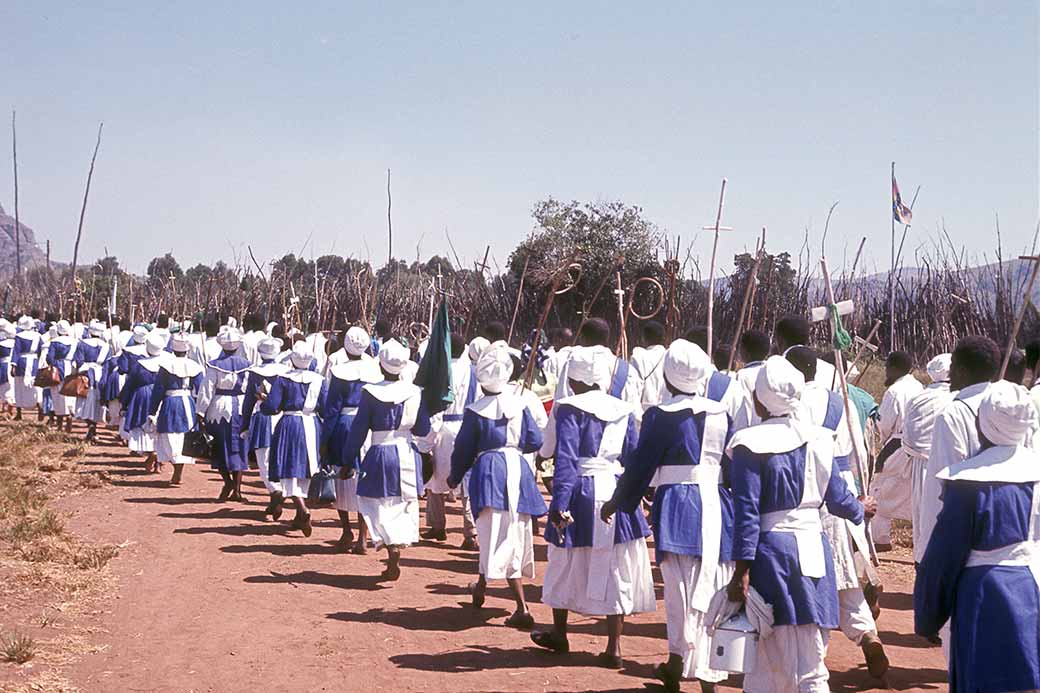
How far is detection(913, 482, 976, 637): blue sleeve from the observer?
437cm

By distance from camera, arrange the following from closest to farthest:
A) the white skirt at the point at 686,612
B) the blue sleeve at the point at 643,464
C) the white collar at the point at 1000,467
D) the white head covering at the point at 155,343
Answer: the white collar at the point at 1000,467 < the white skirt at the point at 686,612 < the blue sleeve at the point at 643,464 < the white head covering at the point at 155,343

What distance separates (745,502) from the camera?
5.23 meters

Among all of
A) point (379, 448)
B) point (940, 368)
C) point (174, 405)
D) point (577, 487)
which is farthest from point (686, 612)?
A: point (174, 405)

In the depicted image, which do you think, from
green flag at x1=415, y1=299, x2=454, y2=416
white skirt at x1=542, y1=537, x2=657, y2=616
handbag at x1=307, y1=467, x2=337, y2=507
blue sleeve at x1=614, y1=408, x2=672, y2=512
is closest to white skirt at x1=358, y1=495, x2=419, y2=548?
green flag at x1=415, y1=299, x2=454, y2=416

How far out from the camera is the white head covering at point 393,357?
9320 mm

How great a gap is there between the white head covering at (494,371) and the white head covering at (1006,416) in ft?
13.8

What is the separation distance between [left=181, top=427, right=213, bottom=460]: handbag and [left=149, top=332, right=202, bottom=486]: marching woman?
13 centimetres

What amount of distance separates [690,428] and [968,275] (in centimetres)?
1928

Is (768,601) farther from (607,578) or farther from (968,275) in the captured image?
(968,275)

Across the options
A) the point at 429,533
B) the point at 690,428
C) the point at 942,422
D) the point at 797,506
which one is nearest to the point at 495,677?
the point at 690,428

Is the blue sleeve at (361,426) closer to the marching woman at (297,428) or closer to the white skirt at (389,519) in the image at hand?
the white skirt at (389,519)

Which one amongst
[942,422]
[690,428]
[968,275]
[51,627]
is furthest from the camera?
[968,275]

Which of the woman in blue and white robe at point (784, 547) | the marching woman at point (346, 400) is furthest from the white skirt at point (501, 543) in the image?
the woman in blue and white robe at point (784, 547)

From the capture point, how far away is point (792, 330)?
7250mm
